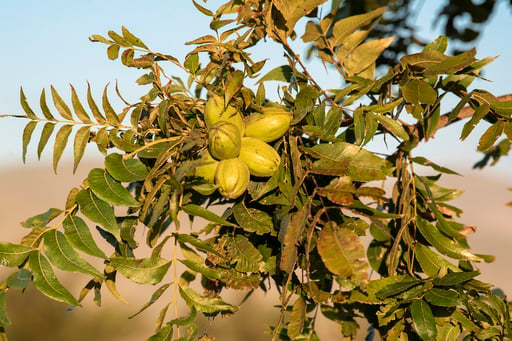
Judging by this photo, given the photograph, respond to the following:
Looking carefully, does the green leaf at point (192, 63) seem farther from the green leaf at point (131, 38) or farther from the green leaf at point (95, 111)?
the green leaf at point (95, 111)

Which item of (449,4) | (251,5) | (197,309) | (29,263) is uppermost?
(449,4)

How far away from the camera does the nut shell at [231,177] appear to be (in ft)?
3.52

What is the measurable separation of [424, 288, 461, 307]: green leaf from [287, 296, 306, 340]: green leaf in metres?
0.30

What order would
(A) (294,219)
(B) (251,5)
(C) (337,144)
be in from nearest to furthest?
1. (A) (294,219)
2. (C) (337,144)
3. (B) (251,5)

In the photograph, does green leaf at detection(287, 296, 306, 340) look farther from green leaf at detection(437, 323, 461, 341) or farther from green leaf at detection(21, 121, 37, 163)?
green leaf at detection(21, 121, 37, 163)

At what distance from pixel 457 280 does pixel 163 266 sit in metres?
0.69


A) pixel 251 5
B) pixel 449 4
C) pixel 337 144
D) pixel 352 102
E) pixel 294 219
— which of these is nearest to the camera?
pixel 294 219

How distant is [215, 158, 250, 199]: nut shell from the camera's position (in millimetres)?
1073

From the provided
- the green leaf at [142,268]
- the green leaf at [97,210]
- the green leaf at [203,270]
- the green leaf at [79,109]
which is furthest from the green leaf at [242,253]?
the green leaf at [79,109]

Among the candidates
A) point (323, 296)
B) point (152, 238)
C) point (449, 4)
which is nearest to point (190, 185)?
point (152, 238)

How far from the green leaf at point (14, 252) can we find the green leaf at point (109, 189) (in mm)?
214

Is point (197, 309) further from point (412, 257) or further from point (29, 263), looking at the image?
point (412, 257)

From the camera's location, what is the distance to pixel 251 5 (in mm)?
1438

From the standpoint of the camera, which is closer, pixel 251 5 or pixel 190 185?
pixel 190 185
